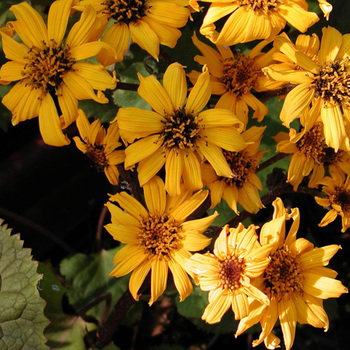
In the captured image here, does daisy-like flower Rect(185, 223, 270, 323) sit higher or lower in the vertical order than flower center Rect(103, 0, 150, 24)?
lower

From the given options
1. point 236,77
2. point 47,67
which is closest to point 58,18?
point 47,67

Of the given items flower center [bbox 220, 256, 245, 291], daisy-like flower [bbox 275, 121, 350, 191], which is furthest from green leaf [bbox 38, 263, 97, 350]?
daisy-like flower [bbox 275, 121, 350, 191]

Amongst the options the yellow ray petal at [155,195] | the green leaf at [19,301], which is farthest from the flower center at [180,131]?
the green leaf at [19,301]

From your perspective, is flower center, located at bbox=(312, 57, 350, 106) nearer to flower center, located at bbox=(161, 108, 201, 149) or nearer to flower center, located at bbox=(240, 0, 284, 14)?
flower center, located at bbox=(240, 0, 284, 14)

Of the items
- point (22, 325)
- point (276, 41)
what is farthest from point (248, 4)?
point (22, 325)

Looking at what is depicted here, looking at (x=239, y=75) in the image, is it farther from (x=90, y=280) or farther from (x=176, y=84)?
(x=90, y=280)

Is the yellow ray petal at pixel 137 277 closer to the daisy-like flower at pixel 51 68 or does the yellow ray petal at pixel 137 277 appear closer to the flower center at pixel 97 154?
the flower center at pixel 97 154
